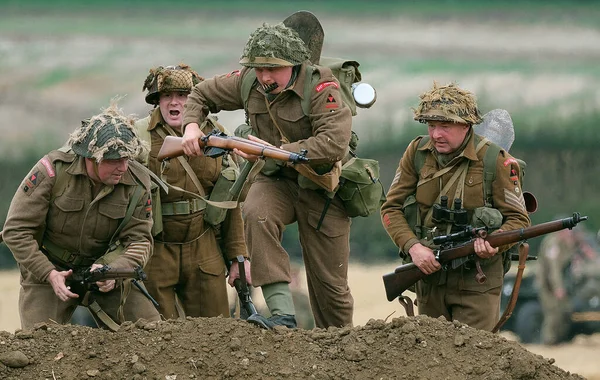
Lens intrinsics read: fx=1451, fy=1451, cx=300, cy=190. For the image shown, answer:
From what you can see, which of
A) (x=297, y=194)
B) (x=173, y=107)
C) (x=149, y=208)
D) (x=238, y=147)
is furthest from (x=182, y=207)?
(x=238, y=147)

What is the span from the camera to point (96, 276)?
872 centimetres

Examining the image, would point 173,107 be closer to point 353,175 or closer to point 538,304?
point 353,175

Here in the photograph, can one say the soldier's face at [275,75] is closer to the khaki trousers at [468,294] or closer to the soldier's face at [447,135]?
the soldier's face at [447,135]

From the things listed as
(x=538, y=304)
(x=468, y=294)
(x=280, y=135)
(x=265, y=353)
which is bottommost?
(x=538, y=304)

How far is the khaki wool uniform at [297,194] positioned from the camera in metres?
8.51

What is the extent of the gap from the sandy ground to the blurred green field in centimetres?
23

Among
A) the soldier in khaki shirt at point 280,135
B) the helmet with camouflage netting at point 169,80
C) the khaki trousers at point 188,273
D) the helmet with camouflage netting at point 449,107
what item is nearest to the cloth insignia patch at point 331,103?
the soldier in khaki shirt at point 280,135

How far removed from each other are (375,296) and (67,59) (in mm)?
4528

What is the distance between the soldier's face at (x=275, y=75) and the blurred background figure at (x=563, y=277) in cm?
777

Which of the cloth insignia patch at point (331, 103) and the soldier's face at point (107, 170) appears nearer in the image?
the cloth insignia patch at point (331, 103)

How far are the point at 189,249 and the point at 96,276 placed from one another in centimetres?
143

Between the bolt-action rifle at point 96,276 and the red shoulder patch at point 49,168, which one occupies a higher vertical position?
the red shoulder patch at point 49,168

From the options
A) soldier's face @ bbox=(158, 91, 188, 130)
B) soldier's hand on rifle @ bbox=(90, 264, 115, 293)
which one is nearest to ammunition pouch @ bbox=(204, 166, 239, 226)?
soldier's face @ bbox=(158, 91, 188, 130)

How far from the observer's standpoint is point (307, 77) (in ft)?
28.4
